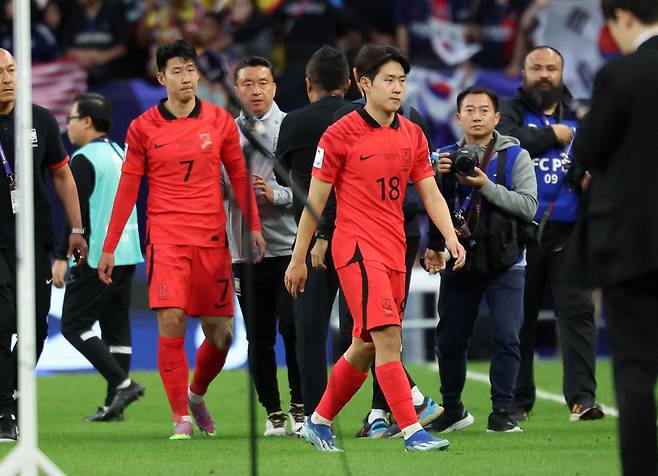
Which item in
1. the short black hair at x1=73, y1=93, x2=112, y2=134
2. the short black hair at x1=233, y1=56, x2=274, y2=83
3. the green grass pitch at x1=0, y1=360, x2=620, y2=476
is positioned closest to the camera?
the green grass pitch at x1=0, y1=360, x2=620, y2=476

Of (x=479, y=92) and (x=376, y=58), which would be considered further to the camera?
A: (x=479, y=92)

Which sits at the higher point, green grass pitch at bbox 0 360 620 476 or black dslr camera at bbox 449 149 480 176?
black dslr camera at bbox 449 149 480 176

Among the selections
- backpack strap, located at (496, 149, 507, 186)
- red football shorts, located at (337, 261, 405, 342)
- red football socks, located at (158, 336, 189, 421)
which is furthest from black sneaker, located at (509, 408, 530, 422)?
red football shorts, located at (337, 261, 405, 342)

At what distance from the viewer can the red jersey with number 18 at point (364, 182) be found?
8.04 metres

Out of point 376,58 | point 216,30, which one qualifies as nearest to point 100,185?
point 376,58

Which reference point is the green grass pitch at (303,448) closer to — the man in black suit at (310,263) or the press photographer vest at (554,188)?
the man in black suit at (310,263)

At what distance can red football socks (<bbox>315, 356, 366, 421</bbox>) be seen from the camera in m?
8.09

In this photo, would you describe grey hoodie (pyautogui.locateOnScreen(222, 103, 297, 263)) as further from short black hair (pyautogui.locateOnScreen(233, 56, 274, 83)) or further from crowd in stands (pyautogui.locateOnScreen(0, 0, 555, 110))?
crowd in stands (pyautogui.locateOnScreen(0, 0, 555, 110))

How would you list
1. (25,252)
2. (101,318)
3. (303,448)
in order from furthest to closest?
1. (101,318)
2. (303,448)
3. (25,252)

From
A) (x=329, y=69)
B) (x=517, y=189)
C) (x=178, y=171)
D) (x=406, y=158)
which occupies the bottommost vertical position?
(x=517, y=189)

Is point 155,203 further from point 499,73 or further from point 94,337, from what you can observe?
point 499,73

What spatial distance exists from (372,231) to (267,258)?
1.83 m

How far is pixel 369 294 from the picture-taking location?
7914 mm

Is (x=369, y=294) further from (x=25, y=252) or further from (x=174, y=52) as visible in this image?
(x=25, y=252)
